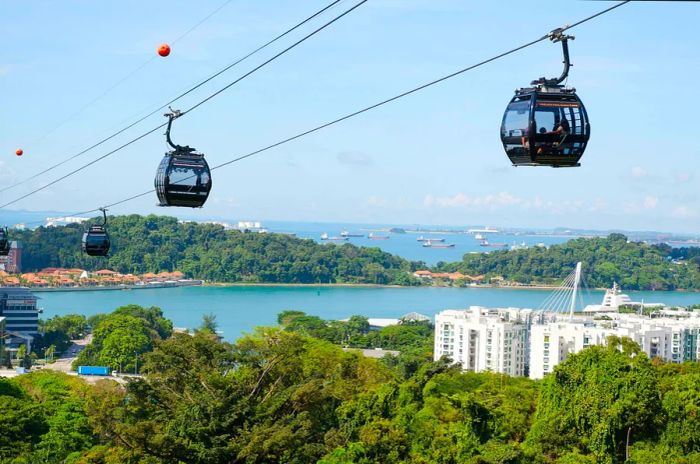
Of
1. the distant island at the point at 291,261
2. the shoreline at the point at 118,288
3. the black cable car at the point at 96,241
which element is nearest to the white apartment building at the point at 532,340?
the black cable car at the point at 96,241

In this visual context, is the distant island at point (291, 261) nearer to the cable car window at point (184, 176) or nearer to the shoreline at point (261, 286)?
the shoreline at point (261, 286)

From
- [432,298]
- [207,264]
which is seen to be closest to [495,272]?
[432,298]

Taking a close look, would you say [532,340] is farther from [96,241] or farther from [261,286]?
[261,286]

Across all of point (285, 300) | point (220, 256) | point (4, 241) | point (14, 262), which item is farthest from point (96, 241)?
point (220, 256)

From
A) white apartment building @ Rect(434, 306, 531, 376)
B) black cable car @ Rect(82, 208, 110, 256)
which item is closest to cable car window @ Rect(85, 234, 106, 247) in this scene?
black cable car @ Rect(82, 208, 110, 256)

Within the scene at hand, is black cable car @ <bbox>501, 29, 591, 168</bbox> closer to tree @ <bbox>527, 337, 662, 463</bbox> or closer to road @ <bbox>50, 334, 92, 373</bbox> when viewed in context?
tree @ <bbox>527, 337, 662, 463</bbox>

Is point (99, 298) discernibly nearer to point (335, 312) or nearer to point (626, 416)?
point (335, 312)
